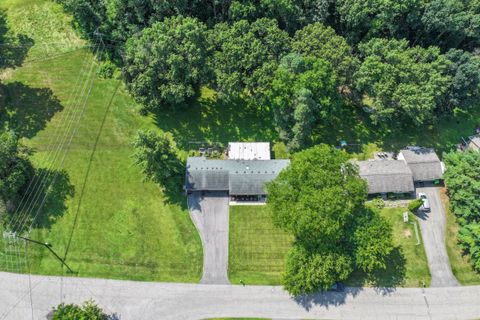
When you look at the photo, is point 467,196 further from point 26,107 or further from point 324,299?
point 26,107

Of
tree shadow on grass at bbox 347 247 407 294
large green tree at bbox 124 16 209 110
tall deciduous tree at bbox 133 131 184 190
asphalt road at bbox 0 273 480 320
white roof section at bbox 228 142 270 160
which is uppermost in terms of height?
large green tree at bbox 124 16 209 110

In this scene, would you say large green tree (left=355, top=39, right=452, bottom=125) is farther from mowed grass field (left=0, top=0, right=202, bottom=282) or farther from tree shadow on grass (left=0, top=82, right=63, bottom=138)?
tree shadow on grass (left=0, top=82, right=63, bottom=138)

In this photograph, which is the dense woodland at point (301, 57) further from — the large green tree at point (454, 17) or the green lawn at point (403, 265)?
the green lawn at point (403, 265)

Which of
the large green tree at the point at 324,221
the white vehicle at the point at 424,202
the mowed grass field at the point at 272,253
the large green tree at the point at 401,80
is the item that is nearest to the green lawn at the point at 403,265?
the mowed grass field at the point at 272,253

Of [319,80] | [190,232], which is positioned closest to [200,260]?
[190,232]

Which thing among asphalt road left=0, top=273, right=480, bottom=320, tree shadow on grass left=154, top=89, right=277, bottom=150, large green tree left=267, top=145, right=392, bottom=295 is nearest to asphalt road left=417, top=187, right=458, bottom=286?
asphalt road left=0, top=273, right=480, bottom=320

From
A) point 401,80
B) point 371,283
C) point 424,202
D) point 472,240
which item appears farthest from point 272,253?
point 401,80

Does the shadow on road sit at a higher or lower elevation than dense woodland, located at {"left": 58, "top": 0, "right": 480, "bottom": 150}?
lower

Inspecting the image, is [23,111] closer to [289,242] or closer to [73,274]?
[73,274]
